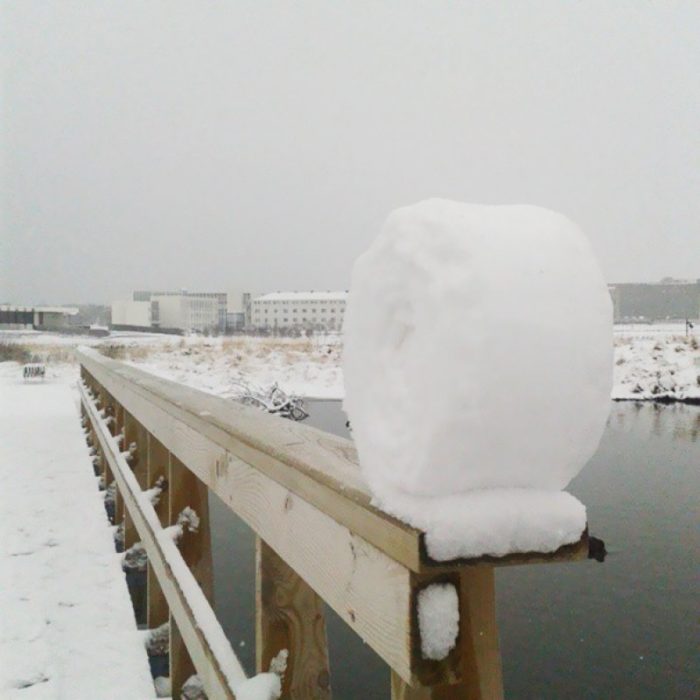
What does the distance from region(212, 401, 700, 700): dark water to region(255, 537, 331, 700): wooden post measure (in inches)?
155

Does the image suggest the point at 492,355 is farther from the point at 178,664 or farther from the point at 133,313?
the point at 133,313

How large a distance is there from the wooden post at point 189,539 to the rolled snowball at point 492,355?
179 cm

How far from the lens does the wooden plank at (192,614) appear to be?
141 cm

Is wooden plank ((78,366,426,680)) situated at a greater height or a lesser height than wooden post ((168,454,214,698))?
greater

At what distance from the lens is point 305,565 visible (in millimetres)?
1032

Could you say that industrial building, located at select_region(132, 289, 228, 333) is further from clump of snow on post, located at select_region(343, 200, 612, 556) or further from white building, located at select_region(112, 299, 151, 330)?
clump of snow on post, located at select_region(343, 200, 612, 556)

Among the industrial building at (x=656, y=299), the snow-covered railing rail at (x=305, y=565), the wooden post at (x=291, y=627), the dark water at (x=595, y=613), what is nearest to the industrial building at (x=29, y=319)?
the industrial building at (x=656, y=299)

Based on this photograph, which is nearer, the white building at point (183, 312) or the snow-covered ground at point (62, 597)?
the snow-covered ground at point (62, 597)

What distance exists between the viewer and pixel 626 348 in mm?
31812

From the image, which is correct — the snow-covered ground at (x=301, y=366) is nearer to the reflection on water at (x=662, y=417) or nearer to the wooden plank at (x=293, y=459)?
the reflection on water at (x=662, y=417)

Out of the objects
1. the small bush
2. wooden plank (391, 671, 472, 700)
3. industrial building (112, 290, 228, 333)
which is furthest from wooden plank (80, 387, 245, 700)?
industrial building (112, 290, 228, 333)

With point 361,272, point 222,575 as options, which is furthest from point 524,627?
point 361,272

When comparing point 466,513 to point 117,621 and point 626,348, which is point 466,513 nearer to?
point 117,621

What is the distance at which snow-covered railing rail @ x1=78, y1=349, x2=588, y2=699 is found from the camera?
0.70 m
